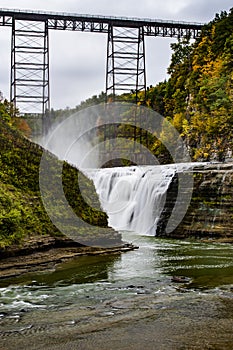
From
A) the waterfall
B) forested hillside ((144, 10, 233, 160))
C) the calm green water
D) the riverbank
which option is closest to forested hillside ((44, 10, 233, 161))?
forested hillside ((144, 10, 233, 160))

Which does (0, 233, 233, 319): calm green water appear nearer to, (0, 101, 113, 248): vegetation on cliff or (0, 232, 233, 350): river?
(0, 232, 233, 350): river

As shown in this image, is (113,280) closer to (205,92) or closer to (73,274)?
(73,274)

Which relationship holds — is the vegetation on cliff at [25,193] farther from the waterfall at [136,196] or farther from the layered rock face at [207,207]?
the waterfall at [136,196]

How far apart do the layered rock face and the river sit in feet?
16.1

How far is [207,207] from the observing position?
1595 cm

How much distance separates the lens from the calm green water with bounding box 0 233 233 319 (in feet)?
21.4

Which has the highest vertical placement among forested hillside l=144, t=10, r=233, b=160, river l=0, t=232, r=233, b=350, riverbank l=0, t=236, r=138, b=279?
forested hillside l=144, t=10, r=233, b=160

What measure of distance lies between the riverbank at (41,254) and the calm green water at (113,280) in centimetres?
24

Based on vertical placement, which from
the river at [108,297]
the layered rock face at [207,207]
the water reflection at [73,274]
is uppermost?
the layered rock face at [207,207]

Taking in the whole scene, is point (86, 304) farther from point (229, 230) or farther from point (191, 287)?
point (229, 230)

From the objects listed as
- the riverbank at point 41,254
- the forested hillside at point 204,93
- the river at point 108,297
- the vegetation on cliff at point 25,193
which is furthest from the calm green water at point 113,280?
the forested hillside at point 204,93

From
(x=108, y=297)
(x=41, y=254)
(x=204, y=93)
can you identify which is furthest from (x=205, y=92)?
(x=108, y=297)

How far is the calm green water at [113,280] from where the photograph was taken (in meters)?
6.51

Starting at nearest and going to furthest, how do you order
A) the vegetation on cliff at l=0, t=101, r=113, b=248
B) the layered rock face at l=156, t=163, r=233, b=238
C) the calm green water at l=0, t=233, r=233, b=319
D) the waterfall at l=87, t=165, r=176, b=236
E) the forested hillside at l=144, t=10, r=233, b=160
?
the calm green water at l=0, t=233, r=233, b=319 < the vegetation on cliff at l=0, t=101, r=113, b=248 < the layered rock face at l=156, t=163, r=233, b=238 < the waterfall at l=87, t=165, r=176, b=236 < the forested hillside at l=144, t=10, r=233, b=160
